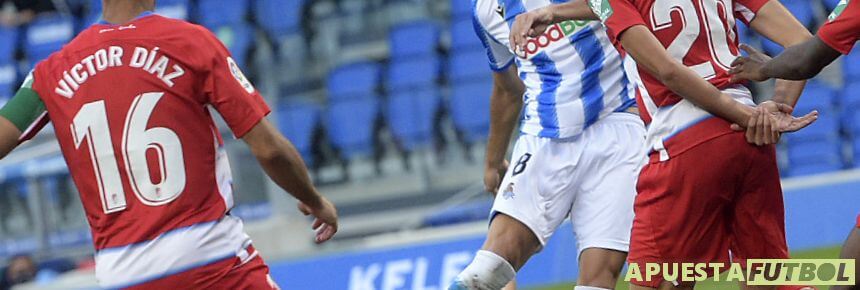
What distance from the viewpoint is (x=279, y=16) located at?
14.9 m

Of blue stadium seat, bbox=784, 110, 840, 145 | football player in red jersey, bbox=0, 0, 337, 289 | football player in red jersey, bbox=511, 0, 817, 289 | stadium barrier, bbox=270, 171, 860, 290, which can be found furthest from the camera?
blue stadium seat, bbox=784, 110, 840, 145

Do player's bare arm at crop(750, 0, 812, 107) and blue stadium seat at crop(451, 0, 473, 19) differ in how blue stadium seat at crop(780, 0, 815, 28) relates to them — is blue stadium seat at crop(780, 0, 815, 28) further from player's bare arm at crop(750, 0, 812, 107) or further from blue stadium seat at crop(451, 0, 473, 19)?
player's bare arm at crop(750, 0, 812, 107)

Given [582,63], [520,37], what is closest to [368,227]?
[582,63]

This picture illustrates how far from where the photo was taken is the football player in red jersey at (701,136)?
4.93 meters

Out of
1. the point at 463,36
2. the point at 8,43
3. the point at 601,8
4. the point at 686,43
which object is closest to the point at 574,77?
the point at 601,8

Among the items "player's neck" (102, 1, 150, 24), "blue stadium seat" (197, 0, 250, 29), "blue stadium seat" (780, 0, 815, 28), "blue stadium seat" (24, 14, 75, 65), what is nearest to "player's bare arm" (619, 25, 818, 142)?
"player's neck" (102, 1, 150, 24)

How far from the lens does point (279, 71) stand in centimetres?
1413

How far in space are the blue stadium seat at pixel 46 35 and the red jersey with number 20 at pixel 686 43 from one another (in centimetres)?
1170

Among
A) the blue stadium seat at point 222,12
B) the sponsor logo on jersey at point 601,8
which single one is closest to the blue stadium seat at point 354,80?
the blue stadium seat at point 222,12

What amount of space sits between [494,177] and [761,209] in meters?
2.14

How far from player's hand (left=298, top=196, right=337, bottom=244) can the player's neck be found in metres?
0.83

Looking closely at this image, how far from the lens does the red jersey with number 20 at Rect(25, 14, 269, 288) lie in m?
4.56

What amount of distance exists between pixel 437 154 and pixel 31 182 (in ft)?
11.7

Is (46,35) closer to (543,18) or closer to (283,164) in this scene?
(543,18)
